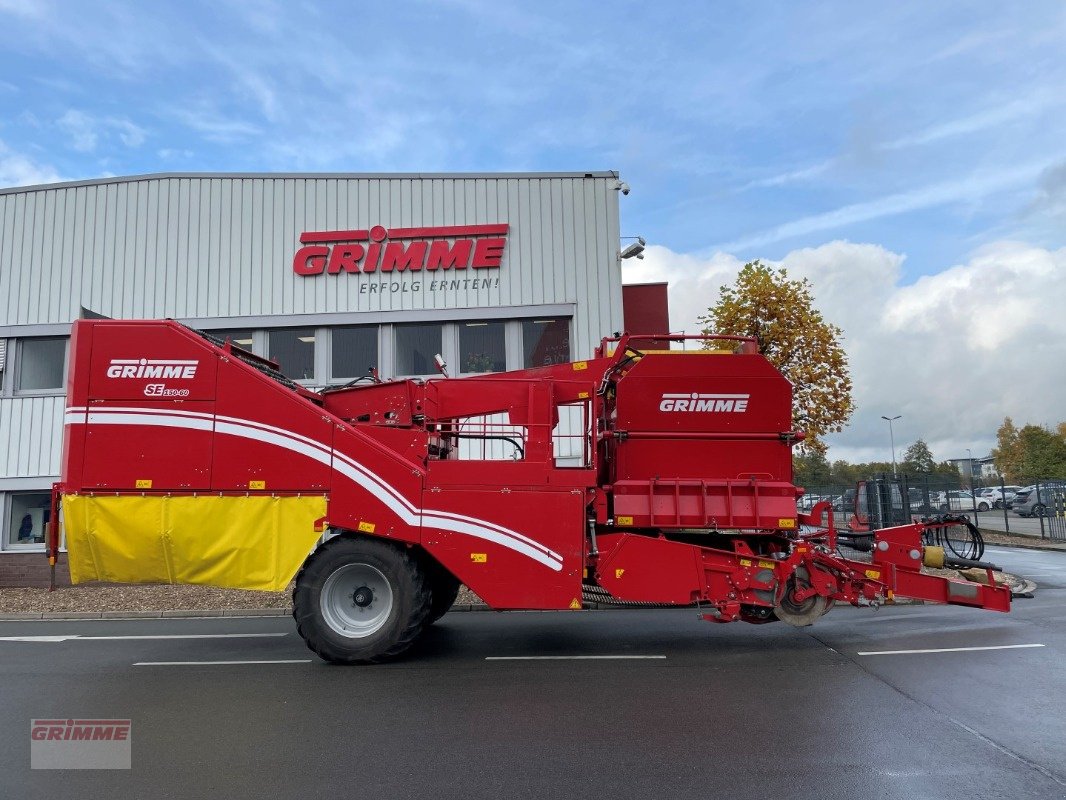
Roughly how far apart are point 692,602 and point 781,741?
101 inches

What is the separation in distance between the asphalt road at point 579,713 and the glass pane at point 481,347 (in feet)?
21.8

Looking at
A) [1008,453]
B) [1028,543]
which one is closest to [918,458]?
[1008,453]

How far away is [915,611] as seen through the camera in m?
10.5

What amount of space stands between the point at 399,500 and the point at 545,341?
7.89 m

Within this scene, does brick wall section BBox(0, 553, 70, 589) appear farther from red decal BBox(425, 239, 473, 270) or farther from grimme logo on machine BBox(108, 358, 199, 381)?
red decal BBox(425, 239, 473, 270)

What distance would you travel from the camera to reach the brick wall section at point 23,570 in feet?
47.3

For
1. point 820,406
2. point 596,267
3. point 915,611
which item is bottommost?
point 915,611

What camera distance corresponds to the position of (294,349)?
49.9ft

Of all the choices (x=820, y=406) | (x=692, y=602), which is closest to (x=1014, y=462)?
(x=820, y=406)

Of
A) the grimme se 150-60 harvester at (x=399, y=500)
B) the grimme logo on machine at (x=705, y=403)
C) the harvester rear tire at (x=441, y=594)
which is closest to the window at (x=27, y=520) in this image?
the grimme se 150-60 harvester at (x=399, y=500)

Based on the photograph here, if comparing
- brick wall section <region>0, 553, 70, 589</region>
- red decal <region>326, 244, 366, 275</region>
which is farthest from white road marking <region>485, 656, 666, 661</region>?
brick wall section <region>0, 553, 70, 589</region>

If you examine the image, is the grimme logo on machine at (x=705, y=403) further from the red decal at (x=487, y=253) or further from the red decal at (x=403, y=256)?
the red decal at (x=403, y=256)

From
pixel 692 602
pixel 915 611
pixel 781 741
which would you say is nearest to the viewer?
pixel 781 741

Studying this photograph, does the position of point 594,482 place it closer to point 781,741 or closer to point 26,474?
point 781,741
